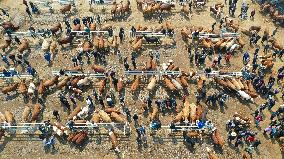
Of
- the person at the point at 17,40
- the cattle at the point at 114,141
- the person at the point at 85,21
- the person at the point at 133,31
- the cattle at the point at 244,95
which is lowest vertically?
the cattle at the point at 114,141

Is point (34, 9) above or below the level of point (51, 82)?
above

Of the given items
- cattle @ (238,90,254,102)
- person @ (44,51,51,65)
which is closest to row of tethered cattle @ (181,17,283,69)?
cattle @ (238,90,254,102)

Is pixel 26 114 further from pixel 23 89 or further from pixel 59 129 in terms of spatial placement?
pixel 59 129

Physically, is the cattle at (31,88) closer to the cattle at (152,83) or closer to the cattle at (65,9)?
the cattle at (152,83)

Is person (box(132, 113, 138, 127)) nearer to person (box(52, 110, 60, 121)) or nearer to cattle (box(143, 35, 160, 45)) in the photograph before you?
person (box(52, 110, 60, 121))

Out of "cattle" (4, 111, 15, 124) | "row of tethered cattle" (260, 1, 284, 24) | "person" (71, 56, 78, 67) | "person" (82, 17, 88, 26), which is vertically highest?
"row of tethered cattle" (260, 1, 284, 24)

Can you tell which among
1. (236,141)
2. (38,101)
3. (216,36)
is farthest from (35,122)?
(216,36)

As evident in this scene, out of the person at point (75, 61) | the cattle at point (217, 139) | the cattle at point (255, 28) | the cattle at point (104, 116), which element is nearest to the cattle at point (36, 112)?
the cattle at point (104, 116)

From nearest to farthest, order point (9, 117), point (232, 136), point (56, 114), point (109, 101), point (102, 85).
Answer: point (232, 136)
point (56, 114)
point (9, 117)
point (109, 101)
point (102, 85)

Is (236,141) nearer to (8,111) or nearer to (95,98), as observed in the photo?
(95,98)

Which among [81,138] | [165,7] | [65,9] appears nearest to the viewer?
[81,138]

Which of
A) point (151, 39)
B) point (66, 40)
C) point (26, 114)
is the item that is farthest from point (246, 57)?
point (26, 114)

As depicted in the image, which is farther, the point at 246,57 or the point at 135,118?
the point at 246,57
